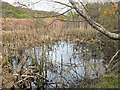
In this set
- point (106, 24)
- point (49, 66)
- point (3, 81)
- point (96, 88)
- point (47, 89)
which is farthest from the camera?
point (106, 24)

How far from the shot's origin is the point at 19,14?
12.0ft

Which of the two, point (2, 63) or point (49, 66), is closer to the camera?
point (2, 63)

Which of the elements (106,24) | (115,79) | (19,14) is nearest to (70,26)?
(106,24)

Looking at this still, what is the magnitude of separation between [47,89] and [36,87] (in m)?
0.26

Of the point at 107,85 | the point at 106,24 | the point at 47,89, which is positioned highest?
the point at 106,24

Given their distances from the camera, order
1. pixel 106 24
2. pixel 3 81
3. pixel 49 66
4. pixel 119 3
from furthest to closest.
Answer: pixel 106 24
pixel 49 66
pixel 119 3
pixel 3 81

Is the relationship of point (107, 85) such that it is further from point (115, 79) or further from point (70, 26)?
point (70, 26)

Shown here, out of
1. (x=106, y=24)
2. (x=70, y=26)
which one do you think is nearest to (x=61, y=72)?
(x=106, y=24)

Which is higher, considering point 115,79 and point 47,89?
point 115,79

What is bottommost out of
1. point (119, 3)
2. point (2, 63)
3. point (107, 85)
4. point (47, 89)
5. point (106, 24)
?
point (47, 89)

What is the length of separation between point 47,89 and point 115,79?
1486mm

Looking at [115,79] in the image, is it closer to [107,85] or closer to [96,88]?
[107,85]

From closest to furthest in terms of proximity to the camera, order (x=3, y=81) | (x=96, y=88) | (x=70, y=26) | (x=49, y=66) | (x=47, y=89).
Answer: (x=3, y=81) < (x=96, y=88) < (x=47, y=89) < (x=49, y=66) < (x=70, y=26)

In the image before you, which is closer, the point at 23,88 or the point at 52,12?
the point at 23,88
